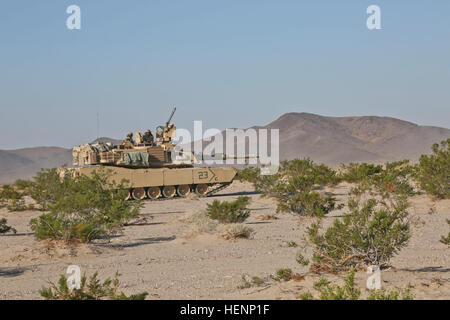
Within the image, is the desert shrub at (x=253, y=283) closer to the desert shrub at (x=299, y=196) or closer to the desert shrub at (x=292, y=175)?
the desert shrub at (x=299, y=196)

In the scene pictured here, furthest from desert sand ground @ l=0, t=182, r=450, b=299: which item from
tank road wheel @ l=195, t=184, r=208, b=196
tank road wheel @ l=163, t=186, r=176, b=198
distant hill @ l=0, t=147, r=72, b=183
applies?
distant hill @ l=0, t=147, r=72, b=183

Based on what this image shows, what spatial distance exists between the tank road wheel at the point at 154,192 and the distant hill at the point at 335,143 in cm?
7450

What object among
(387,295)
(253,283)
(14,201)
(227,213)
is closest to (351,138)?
(14,201)

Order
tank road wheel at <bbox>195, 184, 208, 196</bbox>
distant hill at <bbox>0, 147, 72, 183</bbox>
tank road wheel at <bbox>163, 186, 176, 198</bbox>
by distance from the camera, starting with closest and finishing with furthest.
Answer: tank road wheel at <bbox>163, 186, 176, 198</bbox>
tank road wheel at <bbox>195, 184, 208, 196</bbox>
distant hill at <bbox>0, 147, 72, 183</bbox>

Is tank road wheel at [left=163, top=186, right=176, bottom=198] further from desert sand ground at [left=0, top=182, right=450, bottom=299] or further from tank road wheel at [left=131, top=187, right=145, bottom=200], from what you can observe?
desert sand ground at [left=0, top=182, right=450, bottom=299]

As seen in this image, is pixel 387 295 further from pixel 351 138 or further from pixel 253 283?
pixel 351 138

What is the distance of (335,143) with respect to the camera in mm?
122688

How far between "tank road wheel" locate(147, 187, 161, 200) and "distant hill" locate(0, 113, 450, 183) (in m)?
74.5

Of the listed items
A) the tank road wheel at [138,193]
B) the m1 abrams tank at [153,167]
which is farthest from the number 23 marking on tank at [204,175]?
the tank road wheel at [138,193]

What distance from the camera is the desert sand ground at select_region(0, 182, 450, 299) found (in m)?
7.81

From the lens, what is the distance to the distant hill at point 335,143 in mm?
112556

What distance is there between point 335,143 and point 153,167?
96729 mm

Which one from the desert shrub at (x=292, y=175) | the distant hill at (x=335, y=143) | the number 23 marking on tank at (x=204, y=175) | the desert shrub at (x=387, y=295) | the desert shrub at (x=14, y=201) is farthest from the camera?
the distant hill at (x=335, y=143)
